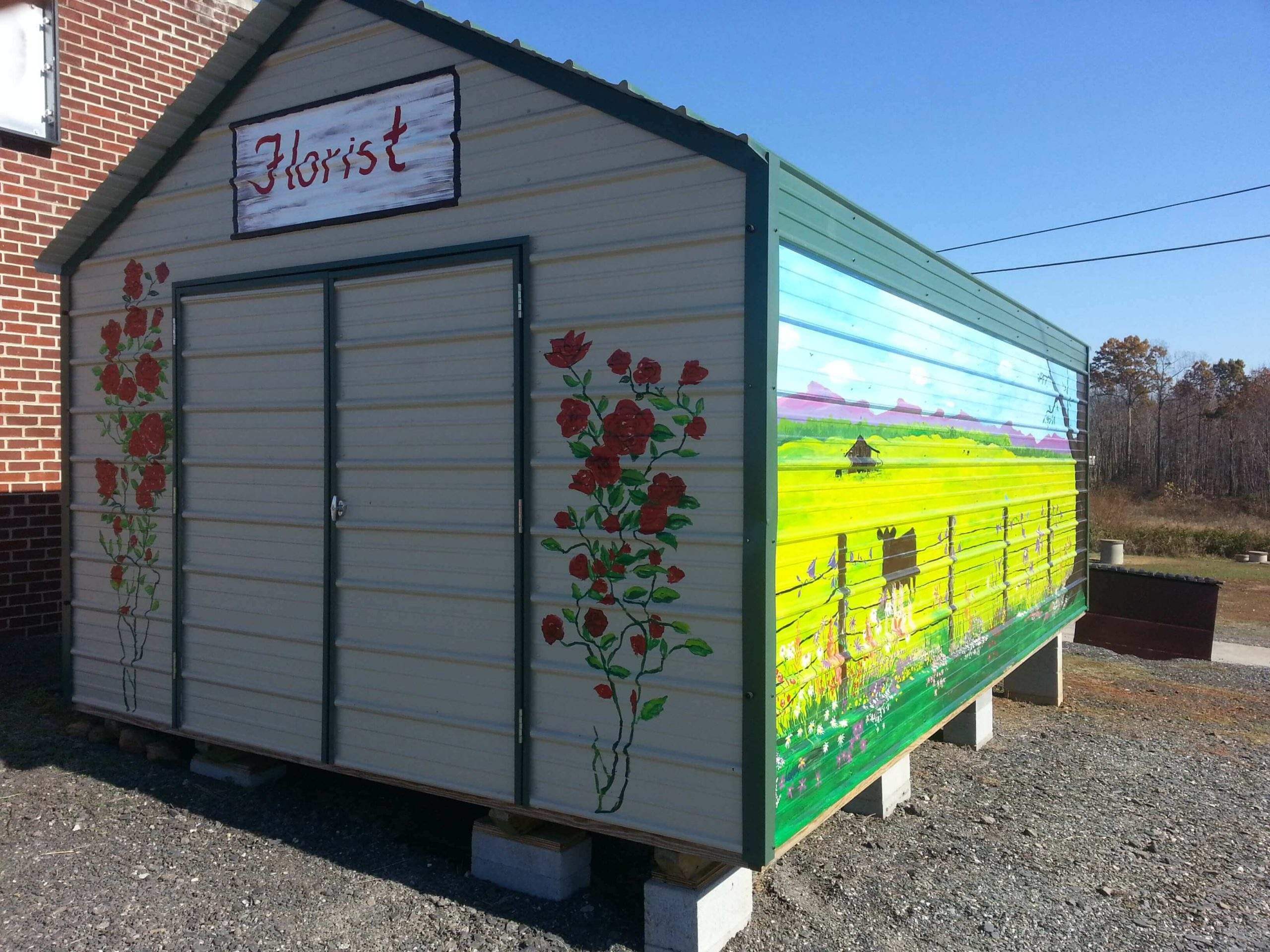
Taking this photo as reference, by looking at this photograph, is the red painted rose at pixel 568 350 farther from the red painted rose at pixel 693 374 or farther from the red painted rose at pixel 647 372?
the red painted rose at pixel 693 374

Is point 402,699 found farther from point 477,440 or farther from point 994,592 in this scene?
Result: point 994,592

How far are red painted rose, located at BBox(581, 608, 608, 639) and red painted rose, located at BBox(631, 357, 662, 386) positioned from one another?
Result: 0.91 meters

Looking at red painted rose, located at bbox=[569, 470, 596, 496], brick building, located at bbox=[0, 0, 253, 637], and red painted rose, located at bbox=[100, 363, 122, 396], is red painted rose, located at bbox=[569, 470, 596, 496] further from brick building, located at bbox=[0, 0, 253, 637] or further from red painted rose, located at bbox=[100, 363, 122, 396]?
brick building, located at bbox=[0, 0, 253, 637]

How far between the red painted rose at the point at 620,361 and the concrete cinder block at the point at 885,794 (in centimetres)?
249

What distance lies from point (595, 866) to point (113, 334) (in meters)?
3.93

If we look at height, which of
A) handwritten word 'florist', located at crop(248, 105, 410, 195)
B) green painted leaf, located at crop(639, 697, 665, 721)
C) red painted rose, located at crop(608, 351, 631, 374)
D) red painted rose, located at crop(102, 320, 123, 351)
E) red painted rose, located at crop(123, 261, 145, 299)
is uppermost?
handwritten word 'florist', located at crop(248, 105, 410, 195)

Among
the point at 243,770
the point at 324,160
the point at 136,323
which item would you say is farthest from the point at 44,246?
the point at 243,770

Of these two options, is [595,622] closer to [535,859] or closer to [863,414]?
[535,859]

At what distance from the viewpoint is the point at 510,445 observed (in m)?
4.00

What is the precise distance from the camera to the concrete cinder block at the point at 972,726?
6301mm

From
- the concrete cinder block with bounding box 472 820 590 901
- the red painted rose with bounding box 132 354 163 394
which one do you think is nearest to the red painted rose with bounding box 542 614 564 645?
the concrete cinder block with bounding box 472 820 590 901

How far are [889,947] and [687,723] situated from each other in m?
1.18

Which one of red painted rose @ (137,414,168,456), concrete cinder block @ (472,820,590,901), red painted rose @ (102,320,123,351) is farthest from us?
red painted rose @ (102,320,123,351)

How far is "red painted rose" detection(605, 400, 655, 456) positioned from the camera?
3.64 meters
